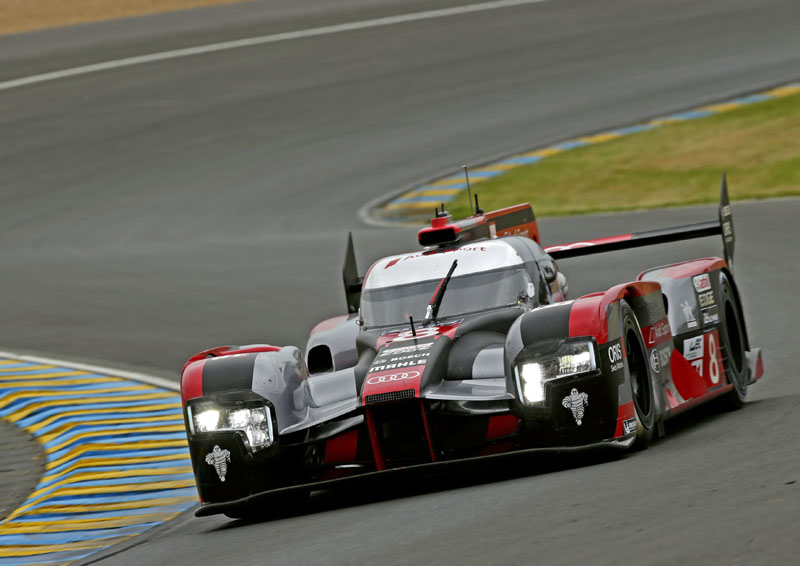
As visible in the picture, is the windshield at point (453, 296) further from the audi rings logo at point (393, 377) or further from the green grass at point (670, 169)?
the green grass at point (670, 169)

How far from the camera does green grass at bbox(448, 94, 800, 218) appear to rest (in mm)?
19109

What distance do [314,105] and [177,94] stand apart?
3.75m

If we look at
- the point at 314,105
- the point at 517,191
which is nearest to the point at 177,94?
the point at 314,105

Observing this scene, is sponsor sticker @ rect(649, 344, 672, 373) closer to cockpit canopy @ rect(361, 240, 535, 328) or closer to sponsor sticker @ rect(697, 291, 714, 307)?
sponsor sticker @ rect(697, 291, 714, 307)

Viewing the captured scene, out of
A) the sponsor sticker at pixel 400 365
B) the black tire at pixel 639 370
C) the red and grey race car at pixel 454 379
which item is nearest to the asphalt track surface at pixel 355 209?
the red and grey race car at pixel 454 379

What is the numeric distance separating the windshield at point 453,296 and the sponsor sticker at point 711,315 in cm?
130

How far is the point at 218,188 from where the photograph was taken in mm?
23781

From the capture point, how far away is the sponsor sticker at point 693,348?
838 cm

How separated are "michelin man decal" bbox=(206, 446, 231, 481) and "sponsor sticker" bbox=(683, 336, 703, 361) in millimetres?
2963

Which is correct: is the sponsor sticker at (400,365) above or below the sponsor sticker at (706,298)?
above

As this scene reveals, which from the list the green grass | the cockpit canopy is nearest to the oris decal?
the cockpit canopy

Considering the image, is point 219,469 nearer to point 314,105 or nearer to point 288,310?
point 288,310

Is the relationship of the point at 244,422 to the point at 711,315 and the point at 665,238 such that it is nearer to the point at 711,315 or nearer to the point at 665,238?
the point at 711,315

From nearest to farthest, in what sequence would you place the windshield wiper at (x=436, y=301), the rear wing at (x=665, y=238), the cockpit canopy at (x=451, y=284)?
the windshield wiper at (x=436, y=301) < the cockpit canopy at (x=451, y=284) < the rear wing at (x=665, y=238)
